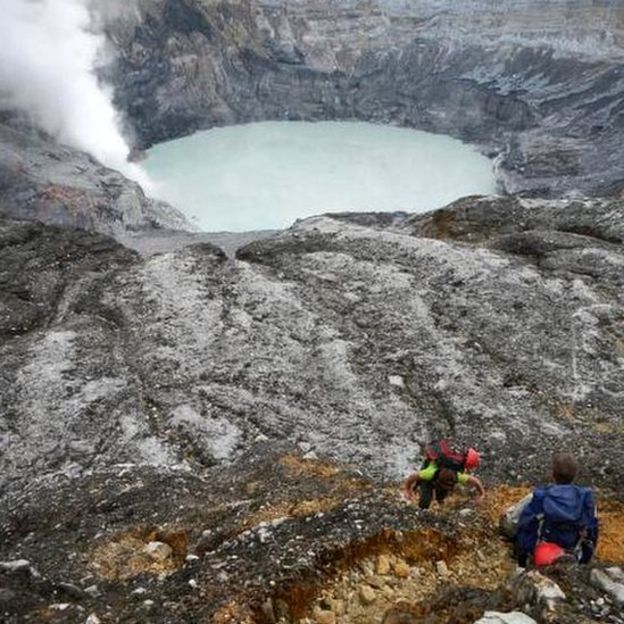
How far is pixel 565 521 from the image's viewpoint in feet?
25.7

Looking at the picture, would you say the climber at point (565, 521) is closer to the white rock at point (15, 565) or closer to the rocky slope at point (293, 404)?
the rocky slope at point (293, 404)

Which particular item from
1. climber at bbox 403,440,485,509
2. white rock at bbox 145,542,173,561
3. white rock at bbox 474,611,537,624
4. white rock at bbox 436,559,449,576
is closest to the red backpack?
climber at bbox 403,440,485,509

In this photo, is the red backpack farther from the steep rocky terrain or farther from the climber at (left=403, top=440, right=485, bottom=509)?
the steep rocky terrain

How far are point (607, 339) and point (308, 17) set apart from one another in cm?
7824

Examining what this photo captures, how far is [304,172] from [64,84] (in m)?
20.7

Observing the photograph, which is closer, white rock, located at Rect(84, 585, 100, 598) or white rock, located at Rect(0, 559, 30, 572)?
white rock, located at Rect(84, 585, 100, 598)

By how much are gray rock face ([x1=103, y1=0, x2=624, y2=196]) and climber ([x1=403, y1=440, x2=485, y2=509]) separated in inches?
2315

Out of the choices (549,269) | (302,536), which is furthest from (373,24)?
(302,536)

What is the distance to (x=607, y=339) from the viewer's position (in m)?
19.0

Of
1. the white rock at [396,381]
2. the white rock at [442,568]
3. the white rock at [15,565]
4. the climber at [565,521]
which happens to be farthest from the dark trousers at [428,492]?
the white rock at [396,381]

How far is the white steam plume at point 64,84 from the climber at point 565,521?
5591cm

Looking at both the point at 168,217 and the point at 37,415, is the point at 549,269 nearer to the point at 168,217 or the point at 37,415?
the point at 37,415

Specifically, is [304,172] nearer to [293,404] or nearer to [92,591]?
[293,404]

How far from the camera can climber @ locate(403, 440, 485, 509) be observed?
31.9ft
